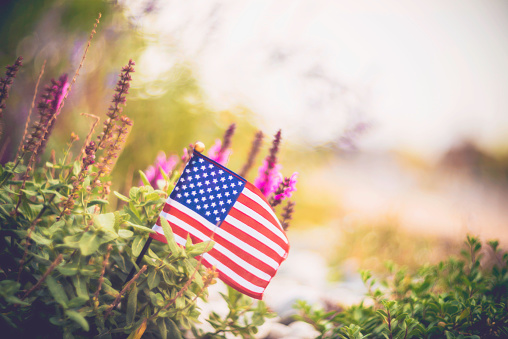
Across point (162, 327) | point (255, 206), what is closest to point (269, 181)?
point (255, 206)

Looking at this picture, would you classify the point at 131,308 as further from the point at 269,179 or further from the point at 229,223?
the point at 269,179

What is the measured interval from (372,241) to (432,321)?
4.08 meters

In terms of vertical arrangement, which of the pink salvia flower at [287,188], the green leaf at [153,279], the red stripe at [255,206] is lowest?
the green leaf at [153,279]

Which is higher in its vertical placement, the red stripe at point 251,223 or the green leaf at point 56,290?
the red stripe at point 251,223

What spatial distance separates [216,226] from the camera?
5.21 feet

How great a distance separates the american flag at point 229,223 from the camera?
1.57 meters

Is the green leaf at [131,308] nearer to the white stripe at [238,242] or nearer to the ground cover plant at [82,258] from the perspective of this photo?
the ground cover plant at [82,258]

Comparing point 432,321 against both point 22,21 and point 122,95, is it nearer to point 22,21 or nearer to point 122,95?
point 122,95

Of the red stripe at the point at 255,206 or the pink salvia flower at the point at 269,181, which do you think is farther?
the pink salvia flower at the point at 269,181

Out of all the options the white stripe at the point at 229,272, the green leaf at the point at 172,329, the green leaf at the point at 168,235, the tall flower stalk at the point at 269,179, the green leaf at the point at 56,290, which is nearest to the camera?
the green leaf at the point at 56,290

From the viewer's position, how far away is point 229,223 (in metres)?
1.68

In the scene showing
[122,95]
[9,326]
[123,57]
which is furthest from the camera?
[123,57]

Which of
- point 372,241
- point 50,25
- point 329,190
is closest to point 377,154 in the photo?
point 329,190

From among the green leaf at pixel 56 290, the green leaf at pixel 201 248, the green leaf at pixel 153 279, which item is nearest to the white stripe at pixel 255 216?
the green leaf at pixel 201 248
